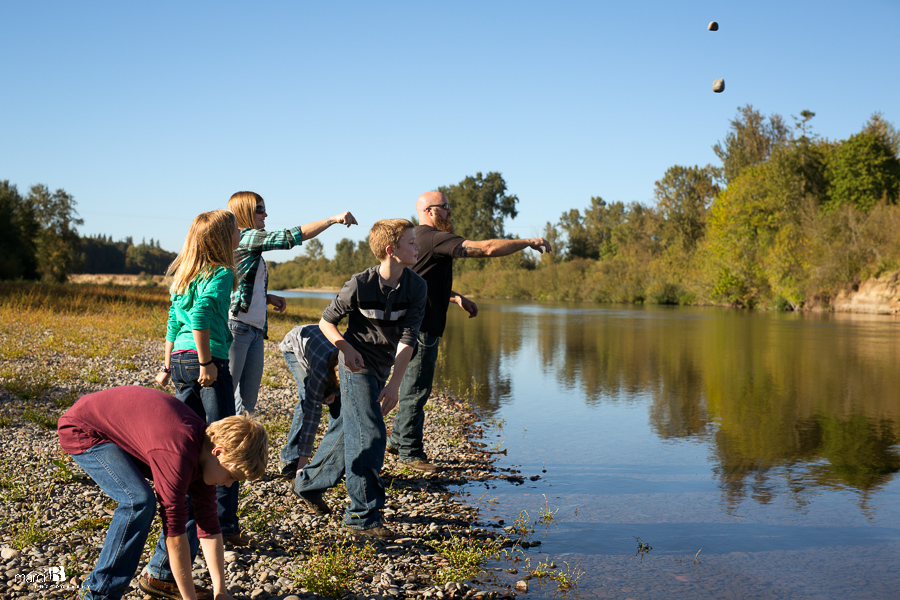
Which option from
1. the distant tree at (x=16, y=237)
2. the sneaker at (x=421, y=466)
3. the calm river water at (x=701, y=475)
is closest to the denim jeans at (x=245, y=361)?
the sneaker at (x=421, y=466)

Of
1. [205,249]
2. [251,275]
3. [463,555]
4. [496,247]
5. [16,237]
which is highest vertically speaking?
[16,237]

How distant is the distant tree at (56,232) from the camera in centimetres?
5800

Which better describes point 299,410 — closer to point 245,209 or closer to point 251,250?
point 251,250

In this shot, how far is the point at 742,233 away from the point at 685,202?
1984cm

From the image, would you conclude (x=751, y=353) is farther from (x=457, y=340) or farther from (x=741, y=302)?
(x=741, y=302)

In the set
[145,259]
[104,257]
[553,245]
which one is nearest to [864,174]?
[553,245]

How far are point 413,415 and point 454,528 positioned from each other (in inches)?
65.9

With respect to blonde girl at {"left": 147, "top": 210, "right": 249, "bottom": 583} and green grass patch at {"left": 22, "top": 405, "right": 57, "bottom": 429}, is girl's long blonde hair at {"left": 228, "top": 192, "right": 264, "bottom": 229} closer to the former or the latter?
blonde girl at {"left": 147, "top": 210, "right": 249, "bottom": 583}

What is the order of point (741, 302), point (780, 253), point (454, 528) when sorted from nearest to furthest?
1. point (454, 528)
2. point (780, 253)
3. point (741, 302)

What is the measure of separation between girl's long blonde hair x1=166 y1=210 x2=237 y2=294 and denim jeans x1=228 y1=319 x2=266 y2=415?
1.01 m

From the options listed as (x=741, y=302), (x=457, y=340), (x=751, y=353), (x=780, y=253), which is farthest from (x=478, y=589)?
(x=741, y=302)

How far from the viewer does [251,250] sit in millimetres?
4844

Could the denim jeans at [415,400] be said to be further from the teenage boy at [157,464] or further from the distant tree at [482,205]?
the distant tree at [482,205]

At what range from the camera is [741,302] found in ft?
186
